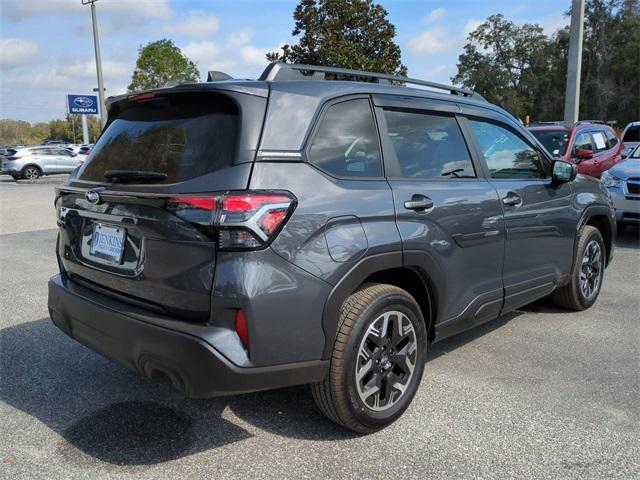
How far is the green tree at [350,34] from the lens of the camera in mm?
22092

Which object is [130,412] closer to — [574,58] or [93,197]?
[93,197]

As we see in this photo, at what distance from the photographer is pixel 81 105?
30.5 meters

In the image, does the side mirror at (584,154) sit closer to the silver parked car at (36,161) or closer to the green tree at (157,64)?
the silver parked car at (36,161)

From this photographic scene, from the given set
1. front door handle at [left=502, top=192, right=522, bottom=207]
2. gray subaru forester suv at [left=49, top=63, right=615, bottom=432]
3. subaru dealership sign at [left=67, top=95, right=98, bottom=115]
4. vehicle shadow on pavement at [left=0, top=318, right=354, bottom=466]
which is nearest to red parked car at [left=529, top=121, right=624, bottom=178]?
front door handle at [left=502, top=192, right=522, bottom=207]

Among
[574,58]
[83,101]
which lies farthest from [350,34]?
[83,101]

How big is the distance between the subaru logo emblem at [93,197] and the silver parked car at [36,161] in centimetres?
2502

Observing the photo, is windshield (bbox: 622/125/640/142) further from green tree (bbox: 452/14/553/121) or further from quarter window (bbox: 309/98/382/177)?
green tree (bbox: 452/14/553/121)

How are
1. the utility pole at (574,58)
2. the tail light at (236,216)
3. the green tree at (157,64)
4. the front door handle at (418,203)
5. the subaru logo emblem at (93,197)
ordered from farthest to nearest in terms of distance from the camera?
1. the green tree at (157,64)
2. the utility pole at (574,58)
3. the front door handle at (418,203)
4. the subaru logo emblem at (93,197)
5. the tail light at (236,216)

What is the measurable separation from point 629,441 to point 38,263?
22.9 feet

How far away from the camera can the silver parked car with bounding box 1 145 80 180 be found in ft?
83.8

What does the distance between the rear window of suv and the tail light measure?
0.60ft

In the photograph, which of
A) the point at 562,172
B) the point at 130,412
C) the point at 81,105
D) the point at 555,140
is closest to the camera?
the point at 130,412

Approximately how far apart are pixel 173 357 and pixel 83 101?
3168 centimetres

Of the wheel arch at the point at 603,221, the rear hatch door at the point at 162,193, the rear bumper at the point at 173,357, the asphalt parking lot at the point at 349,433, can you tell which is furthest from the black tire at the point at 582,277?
the rear hatch door at the point at 162,193
